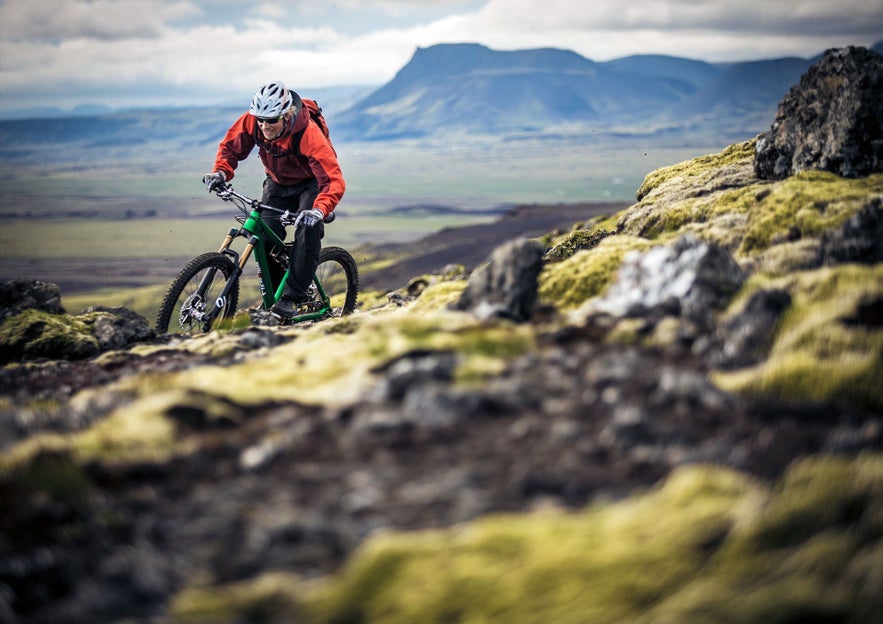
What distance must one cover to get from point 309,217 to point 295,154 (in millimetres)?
2254

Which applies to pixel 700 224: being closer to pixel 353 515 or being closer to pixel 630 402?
pixel 630 402

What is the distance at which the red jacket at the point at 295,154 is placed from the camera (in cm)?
1653

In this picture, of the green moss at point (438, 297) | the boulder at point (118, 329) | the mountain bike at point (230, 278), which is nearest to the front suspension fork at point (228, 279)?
the mountain bike at point (230, 278)

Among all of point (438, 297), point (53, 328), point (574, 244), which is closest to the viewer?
point (438, 297)

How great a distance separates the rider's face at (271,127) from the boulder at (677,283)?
9.88 metres

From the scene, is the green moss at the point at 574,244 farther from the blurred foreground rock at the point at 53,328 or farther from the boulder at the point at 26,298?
the boulder at the point at 26,298

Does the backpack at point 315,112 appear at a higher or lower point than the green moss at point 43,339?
higher

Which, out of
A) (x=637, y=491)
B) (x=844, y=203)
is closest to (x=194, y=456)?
(x=637, y=491)

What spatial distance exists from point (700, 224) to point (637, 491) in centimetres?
982

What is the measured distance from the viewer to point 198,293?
1558 centimetres

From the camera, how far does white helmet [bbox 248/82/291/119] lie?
51.1 ft

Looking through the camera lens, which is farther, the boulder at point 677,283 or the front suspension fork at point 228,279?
the front suspension fork at point 228,279

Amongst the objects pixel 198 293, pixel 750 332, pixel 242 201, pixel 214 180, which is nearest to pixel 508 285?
pixel 750 332

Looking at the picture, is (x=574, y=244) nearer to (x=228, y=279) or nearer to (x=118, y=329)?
(x=228, y=279)
